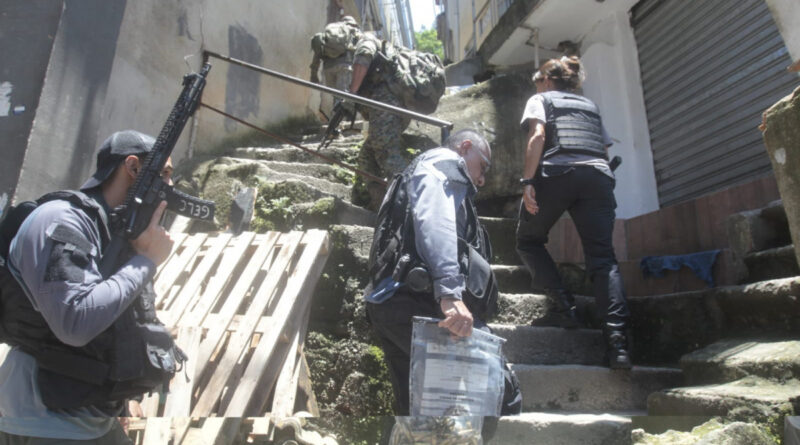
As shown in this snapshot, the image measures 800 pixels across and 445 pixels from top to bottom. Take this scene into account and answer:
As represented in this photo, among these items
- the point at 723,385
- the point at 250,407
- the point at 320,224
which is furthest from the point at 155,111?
the point at 723,385

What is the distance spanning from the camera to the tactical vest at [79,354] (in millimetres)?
1520

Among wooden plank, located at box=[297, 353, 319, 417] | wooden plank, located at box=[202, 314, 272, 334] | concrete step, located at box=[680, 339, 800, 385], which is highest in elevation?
wooden plank, located at box=[202, 314, 272, 334]

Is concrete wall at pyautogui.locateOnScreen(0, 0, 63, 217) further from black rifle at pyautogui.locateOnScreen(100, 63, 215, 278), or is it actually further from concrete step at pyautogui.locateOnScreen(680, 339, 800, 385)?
concrete step at pyautogui.locateOnScreen(680, 339, 800, 385)

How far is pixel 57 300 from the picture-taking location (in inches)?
56.2

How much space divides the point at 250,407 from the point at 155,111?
3475 millimetres

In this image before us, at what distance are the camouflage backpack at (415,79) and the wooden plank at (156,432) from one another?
3.50 meters

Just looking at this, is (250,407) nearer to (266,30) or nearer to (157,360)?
(157,360)

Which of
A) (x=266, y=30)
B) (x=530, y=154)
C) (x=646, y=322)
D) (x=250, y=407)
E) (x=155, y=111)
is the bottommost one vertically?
(x=250, y=407)

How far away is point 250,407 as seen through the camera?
282 cm

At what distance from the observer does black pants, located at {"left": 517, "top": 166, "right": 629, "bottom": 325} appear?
3.02 m

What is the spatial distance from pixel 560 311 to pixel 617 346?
53 cm

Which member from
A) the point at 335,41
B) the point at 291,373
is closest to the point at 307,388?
the point at 291,373

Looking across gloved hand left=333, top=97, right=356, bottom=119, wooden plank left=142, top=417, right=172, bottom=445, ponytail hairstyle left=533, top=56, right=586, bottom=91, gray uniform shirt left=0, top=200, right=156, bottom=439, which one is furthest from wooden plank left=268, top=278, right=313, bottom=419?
gloved hand left=333, top=97, right=356, bottom=119

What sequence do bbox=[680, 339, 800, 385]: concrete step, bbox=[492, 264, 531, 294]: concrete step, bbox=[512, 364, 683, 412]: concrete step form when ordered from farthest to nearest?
bbox=[492, 264, 531, 294]: concrete step < bbox=[512, 364, 683, 412]: concrete step < bbox=[680, 339, 800, 385]: concrete step
